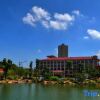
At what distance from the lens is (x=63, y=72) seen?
621 ft

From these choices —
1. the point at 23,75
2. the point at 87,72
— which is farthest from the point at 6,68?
the point at 87,72

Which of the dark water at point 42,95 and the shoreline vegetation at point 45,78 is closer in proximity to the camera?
the dark water at point 42,95

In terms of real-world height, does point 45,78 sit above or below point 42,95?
above

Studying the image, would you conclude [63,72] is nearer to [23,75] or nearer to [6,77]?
[23,75]

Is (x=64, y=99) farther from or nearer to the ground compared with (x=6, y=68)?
nearer to the ground

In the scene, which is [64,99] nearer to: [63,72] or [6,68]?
[6,68]

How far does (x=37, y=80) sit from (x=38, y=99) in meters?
84.8

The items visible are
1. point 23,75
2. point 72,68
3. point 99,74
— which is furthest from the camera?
point 72,68

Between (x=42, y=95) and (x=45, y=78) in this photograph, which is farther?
(x=45, y=78)

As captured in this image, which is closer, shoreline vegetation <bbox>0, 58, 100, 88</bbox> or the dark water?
→ the dark water

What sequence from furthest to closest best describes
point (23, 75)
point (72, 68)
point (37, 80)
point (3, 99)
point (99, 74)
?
point (72, 68), point (23, 75), point (99, 74), point (37, 80), point (3, 99)

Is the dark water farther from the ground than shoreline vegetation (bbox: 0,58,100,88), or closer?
closer

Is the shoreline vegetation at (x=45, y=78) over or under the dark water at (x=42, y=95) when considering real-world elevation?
over

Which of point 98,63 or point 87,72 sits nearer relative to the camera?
point 87,72
